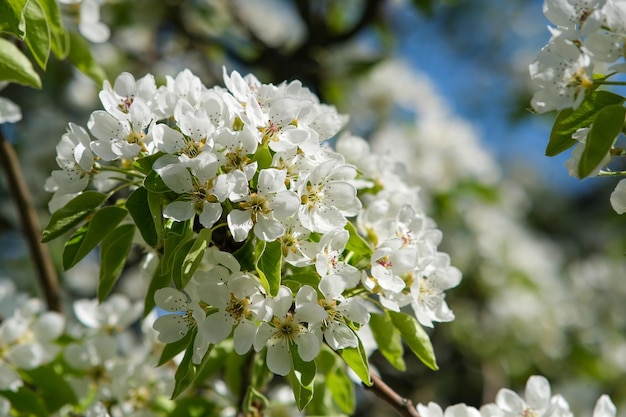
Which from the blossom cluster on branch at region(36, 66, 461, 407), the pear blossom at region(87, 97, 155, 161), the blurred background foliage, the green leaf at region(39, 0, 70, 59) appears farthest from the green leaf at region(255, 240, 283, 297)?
the blurred background foliage

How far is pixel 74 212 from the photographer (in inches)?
59.1

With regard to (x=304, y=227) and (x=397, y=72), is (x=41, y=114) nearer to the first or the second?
(x=397, y=72)

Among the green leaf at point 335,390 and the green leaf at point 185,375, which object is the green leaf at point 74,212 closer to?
the green leaf at point 185,375

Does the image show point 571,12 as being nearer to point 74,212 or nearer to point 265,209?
point 265,209

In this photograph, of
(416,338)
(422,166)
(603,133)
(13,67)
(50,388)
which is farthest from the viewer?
(422,166)

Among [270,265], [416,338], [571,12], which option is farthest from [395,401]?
[571,12]

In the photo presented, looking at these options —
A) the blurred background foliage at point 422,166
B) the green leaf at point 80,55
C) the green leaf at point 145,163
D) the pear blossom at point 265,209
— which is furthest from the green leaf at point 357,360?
the blurred background foliage at point 422,166

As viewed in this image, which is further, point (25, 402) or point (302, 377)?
point (25, 402)

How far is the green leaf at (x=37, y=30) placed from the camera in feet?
5.19

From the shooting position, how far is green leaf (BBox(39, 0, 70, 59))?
5.68 ft

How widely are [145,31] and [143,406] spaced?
3149 mm

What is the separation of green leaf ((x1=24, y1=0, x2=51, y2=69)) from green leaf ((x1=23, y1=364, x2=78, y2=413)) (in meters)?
0.84

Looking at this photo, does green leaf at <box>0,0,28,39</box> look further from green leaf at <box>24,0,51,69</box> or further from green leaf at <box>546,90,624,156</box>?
green leaf at <box>546,90,624,156</box>

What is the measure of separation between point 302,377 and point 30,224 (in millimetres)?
1305
